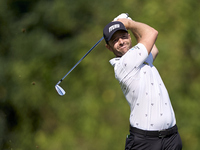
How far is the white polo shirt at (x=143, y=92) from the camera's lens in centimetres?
252

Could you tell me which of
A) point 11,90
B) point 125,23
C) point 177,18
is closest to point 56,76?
point 11,90

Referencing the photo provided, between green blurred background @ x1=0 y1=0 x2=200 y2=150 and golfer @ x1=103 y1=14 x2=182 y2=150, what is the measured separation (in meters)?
2.33

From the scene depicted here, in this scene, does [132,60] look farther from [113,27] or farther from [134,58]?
[113,27]

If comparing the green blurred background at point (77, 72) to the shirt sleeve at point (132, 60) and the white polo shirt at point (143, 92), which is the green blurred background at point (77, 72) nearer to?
the white polo shirt at point (143, 92)

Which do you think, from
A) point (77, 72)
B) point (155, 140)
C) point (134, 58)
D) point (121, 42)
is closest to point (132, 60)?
point (134, 58)

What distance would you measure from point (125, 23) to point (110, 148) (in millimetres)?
2720

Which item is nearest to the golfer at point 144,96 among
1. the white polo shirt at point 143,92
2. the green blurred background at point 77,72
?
the white polo shirt at point 143,92

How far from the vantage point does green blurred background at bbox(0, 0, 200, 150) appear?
16.4ft

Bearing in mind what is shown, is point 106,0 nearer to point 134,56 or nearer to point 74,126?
point 74,126

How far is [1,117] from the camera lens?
5539 millimetres

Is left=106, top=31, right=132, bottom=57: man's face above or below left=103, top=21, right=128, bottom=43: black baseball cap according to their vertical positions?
below

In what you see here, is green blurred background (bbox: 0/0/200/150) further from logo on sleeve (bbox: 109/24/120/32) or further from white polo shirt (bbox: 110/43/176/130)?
logo on sleeve (bbox: 109/24/120/32)

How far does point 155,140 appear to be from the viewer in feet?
8.38

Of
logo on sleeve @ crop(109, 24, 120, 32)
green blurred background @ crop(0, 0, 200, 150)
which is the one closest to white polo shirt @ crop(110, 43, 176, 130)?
logo on sleeve @ crop(109, 24, 120, 32)
